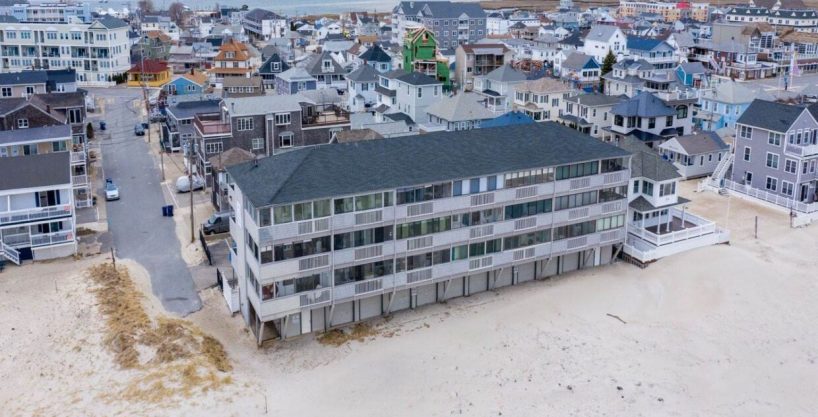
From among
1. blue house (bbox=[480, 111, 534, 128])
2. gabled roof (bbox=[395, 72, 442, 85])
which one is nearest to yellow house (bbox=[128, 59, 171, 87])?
gabled roof (bbox=[395, 72, 442, 85])

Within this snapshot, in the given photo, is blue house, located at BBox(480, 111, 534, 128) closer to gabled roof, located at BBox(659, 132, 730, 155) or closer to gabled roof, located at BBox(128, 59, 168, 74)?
gabled roof, located at BBox(659, 132, 730, 155)

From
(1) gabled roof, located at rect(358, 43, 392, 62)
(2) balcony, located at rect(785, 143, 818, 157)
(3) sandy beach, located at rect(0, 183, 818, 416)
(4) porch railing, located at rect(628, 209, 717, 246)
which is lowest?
(3) sandy beach, located at rect(0, 183, 818, 416)

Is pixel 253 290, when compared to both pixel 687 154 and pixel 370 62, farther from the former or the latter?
pixel 370 62

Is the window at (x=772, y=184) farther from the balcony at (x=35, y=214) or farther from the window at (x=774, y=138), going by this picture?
the balcony at (x=35, y=214)

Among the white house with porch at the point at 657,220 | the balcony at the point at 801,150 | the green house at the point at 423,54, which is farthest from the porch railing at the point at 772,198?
the green house at the point at 423,54

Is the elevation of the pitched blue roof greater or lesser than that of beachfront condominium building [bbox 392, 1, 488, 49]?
lesser

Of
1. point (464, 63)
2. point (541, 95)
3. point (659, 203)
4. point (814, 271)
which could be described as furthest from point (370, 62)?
point (814, 271)
